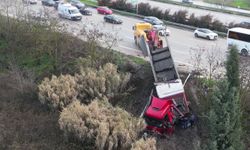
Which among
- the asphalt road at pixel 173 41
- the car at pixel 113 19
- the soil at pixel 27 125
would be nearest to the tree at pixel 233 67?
the soil at pixel 27 125

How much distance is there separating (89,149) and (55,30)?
1422 centimetres

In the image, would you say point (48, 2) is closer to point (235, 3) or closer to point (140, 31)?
point (140, 31)

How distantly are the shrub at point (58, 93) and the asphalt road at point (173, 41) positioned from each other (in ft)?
35.0

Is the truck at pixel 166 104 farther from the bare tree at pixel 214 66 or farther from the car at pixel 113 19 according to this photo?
the car at pixel 113 19

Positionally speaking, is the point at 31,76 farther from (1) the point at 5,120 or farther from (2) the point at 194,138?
(2) the point at 194,138

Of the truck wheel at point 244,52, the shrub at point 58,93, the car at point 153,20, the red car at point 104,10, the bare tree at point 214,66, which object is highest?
the red car at point 104,10

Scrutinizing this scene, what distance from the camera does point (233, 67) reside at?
19156mm

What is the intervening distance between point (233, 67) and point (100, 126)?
22.7 ft

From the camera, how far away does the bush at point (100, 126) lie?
62.5 feet

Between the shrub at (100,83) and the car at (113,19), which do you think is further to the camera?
the car at (113,19)

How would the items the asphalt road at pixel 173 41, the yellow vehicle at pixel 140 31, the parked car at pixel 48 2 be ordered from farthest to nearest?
the parked car at pixel 48 2 → the yellow vehicle at pixel 140 31 → the asphalt road at pixel 173 41

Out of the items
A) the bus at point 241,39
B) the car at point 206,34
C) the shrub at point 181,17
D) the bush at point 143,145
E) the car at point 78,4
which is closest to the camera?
the bush at point 143,145

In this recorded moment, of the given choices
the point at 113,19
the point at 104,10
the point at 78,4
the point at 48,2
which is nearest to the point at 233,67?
the point at 113,19

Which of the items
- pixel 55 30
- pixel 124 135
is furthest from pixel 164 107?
pixel 55 30
